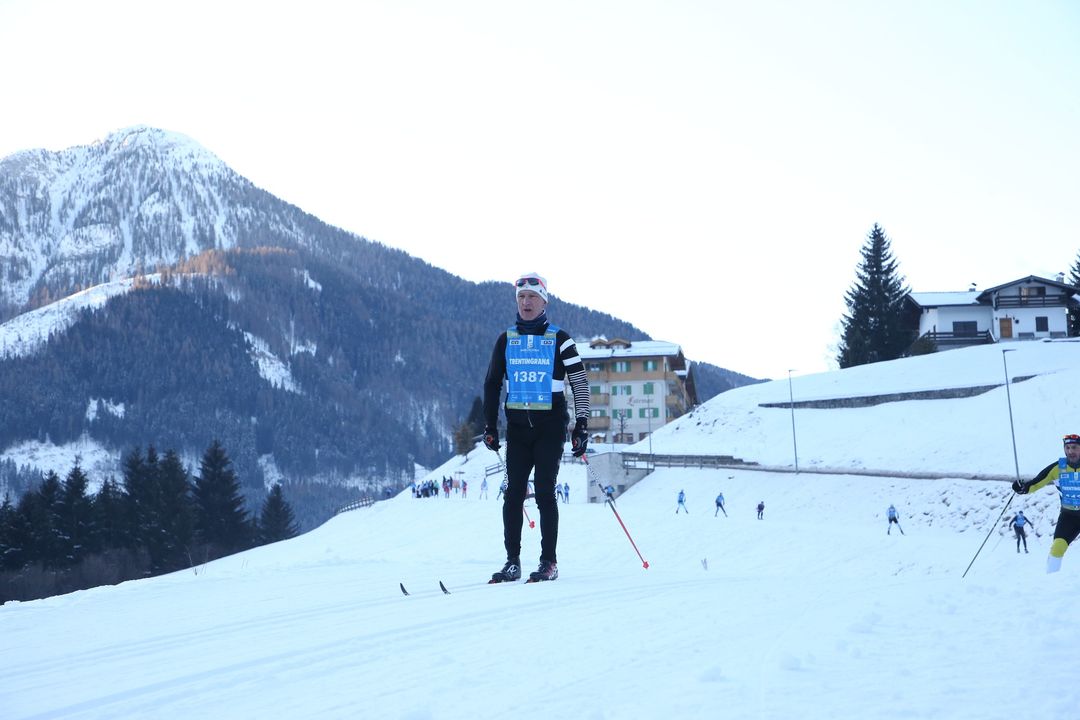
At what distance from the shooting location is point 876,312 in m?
85.2

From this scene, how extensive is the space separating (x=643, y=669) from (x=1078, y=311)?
8935 cm

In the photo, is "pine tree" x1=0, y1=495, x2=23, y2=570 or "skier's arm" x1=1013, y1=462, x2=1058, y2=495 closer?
"skier's arm" x1=1013, y1=462, x2=1058, y2=495

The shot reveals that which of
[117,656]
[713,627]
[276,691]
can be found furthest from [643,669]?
[117,656]

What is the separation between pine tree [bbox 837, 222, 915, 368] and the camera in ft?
273

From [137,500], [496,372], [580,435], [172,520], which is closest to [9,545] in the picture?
[137,500]

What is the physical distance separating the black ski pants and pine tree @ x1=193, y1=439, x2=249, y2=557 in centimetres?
7232

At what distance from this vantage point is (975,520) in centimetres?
3028

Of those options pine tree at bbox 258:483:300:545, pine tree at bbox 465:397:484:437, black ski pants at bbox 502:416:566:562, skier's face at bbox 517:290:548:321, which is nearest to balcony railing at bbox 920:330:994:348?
pine tree at bbox 465:397:484:437

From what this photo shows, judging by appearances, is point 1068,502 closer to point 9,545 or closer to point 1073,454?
point 1073,454

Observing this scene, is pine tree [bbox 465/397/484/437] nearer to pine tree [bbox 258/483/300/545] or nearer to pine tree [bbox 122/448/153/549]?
pine tree [bbox 258/483/300/545]

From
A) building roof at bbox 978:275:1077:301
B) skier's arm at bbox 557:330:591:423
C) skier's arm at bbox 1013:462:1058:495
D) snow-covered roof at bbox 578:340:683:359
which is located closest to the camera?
skier's arm at bbox 557:330:591:423

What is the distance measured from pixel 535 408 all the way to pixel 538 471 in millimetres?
577

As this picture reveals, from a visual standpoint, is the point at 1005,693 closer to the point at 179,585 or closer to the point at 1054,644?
the point at 1054,644

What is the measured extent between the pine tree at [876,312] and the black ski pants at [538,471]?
79.1 m
